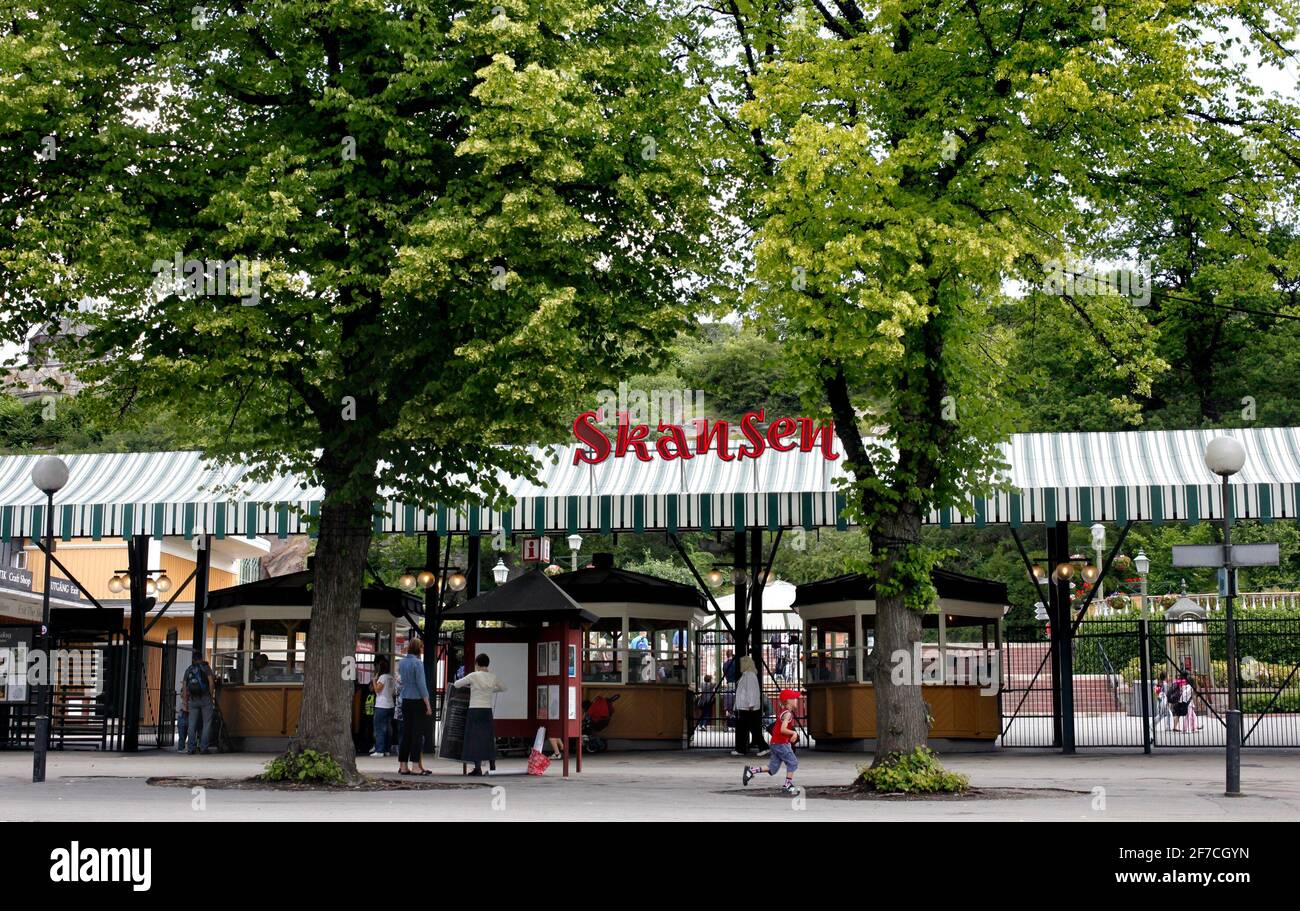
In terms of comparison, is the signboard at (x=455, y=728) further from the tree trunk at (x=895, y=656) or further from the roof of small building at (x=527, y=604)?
the tree trunk at (x=895, y=656)

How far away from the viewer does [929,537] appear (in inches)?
2378

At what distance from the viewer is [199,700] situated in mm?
26594

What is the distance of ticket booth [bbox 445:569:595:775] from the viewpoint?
2045 cm

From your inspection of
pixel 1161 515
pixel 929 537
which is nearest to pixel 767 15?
pixel 1161 515

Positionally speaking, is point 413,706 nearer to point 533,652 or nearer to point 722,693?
point 533,652

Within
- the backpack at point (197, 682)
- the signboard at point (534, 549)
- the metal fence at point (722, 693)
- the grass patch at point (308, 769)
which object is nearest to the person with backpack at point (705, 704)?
the metal fence at point (722, 693)

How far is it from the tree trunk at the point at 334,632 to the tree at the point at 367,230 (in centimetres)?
3

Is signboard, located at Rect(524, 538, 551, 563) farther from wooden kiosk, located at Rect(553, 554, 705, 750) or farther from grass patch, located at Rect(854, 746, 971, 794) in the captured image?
grass patch, located at Rect(854, 746, 971, 794)

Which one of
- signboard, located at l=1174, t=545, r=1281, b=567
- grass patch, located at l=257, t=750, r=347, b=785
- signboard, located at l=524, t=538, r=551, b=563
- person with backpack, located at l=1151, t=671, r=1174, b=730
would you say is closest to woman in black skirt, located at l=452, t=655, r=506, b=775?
grass patch, located at l=257, t=750, r=347, b=785

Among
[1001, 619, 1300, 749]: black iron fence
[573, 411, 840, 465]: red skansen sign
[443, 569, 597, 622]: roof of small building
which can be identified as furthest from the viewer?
[1001, 619, 1300, 749]: black iron fence

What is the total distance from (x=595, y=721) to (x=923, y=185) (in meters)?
13.1

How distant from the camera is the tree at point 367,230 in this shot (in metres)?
15.7

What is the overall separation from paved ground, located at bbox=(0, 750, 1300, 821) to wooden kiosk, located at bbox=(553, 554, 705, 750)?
2868mm

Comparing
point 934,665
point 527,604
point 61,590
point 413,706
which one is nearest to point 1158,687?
point 934,665
